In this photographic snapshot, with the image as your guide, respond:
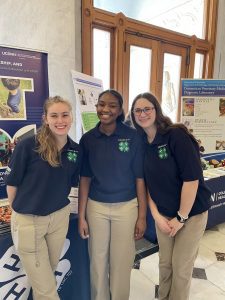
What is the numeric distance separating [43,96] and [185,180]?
3.80ft

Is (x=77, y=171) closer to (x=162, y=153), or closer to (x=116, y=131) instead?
(x=116, y=131)

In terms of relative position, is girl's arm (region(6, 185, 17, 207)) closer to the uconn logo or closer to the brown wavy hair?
the uconn logo

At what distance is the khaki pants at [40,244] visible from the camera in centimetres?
121

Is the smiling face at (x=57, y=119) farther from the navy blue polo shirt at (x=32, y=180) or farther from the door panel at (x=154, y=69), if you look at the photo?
the door panel at (x=154, y=69)

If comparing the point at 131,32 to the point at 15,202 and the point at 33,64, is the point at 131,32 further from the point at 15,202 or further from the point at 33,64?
the point at 15,202

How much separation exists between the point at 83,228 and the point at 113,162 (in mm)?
454

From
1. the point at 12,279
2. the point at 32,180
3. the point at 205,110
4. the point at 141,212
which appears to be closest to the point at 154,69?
the point at 205,110

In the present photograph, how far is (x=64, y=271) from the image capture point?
5.15 ft

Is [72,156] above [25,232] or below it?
above

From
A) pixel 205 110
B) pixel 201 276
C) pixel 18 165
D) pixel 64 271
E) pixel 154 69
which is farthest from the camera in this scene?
pixel 154 69

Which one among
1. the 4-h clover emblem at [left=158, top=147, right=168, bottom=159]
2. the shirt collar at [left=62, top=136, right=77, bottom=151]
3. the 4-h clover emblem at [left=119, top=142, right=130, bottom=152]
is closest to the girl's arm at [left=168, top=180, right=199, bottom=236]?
the 4-h clover emblem at [left=158, top=147, right=168, bottom=159]

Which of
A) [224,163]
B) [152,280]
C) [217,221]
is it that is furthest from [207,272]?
[224,163]

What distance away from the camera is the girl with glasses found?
1.36 meters

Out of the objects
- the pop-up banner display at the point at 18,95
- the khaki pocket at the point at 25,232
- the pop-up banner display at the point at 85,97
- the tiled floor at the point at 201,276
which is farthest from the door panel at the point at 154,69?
the khaki pocket at the point at 25,232
